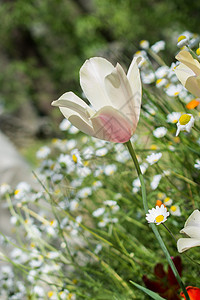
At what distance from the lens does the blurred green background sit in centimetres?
424

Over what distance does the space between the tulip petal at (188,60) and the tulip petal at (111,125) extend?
9 cm

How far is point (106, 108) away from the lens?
0.40 metres

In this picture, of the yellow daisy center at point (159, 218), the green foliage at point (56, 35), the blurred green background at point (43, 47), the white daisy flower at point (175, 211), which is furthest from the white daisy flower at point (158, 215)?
the blurred green background at point (43, 47)

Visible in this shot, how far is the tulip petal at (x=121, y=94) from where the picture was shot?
16.4 inches

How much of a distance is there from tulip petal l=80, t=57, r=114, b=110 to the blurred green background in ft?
11.6

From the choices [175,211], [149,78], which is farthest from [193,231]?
[149,78]

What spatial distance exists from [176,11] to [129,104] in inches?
125

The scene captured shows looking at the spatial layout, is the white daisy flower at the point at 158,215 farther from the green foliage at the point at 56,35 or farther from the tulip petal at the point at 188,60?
the green foliage at the point at 56,35

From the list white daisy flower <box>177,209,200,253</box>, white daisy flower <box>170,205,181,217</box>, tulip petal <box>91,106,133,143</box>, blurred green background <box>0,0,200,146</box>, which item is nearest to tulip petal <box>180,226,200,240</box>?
white daisy flower <box>177,209,200,253</box>

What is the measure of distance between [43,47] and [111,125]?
5062 mm

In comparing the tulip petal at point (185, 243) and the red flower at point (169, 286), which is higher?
the tulip petal at point (185, 243)

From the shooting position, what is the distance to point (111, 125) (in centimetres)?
43

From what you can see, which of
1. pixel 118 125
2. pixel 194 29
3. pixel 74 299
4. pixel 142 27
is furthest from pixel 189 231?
pixel 142 27

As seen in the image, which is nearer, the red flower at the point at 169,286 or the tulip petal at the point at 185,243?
the tulip petal at the point at 185,243
